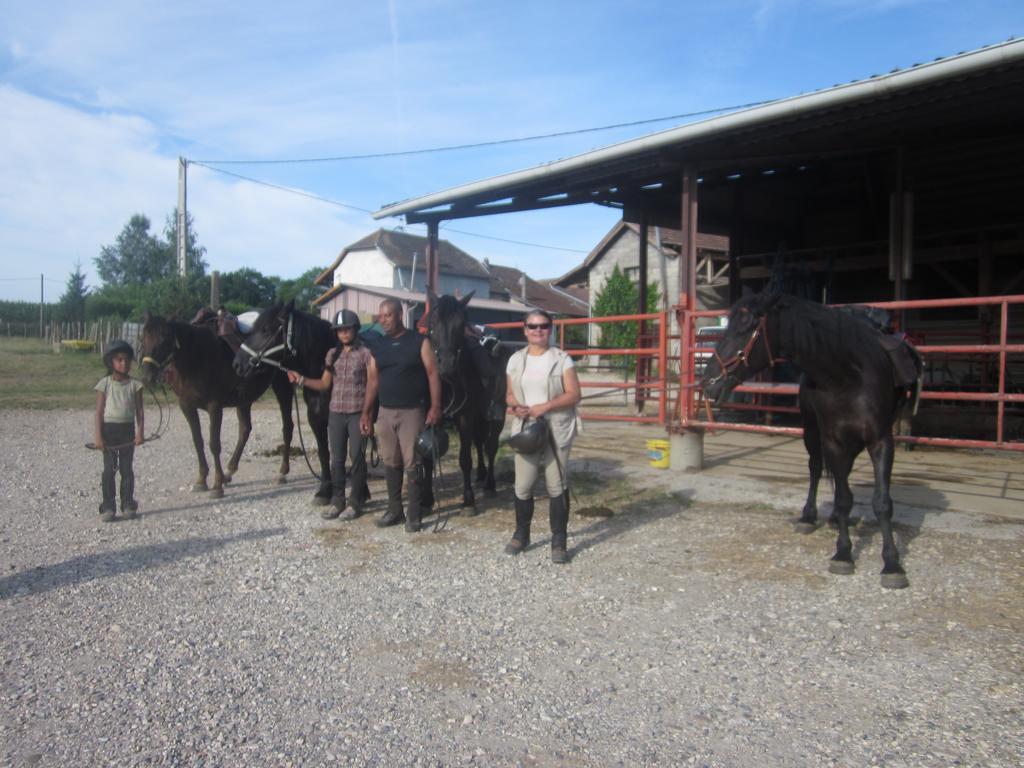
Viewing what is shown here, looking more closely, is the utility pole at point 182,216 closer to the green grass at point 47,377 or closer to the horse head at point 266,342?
the green grass at point 47,377

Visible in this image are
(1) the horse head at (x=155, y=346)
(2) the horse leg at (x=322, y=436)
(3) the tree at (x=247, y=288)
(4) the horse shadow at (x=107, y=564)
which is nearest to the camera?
(4) the horse shadow at (x=107, y=564)

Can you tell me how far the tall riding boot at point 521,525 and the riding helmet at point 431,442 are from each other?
906mm

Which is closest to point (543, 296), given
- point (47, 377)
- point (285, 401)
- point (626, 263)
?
point (626, 263)

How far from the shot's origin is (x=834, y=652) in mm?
3441

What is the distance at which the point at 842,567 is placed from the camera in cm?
451

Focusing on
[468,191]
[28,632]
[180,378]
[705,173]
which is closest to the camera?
[28,632]

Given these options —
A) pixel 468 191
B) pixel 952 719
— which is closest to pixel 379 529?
pixel 952 719

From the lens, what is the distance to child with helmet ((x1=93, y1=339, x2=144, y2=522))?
5.92m

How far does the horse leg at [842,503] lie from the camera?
4.56 metres

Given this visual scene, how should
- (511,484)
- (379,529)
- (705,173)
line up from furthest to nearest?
(705,173) → (511,484) → (379,529)

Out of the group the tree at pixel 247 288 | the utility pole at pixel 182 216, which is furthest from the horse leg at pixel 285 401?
the tree at pixel 247 288

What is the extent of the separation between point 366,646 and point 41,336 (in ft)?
157

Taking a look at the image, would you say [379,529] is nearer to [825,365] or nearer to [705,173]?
[825,365]

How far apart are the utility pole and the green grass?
13.2 ft
